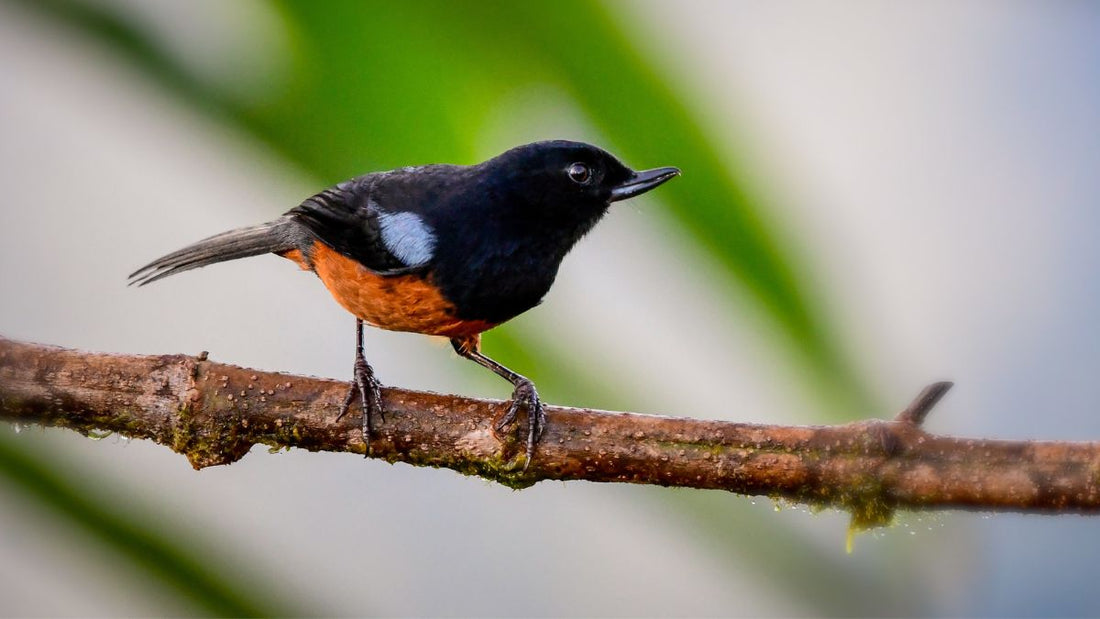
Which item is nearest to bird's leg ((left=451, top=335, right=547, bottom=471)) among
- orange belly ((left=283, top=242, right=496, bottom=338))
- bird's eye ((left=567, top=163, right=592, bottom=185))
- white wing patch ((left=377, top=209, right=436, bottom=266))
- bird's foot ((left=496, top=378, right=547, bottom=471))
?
bird's foot ((left=496, top=378, right=547, bottom=471))

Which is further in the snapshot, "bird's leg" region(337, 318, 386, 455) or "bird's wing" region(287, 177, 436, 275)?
"bird's wing" region(287, 177, 436, 275)

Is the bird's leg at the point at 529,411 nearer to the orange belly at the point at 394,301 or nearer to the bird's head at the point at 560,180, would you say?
the orange belly at the point at 394,301

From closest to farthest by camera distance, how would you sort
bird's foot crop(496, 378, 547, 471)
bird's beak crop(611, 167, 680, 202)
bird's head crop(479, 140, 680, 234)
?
bird's foot crop(496, 378, 547, 471) < bird's beak crop(611, 167, 680, 202) < bird's head crop(479, 140, 680, 234)

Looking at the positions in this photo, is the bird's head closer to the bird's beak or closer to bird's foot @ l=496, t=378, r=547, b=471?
the bird's beak

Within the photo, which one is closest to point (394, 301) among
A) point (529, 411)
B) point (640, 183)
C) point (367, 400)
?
point (367, 400)

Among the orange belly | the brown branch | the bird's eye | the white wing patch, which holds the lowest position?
the brown branch

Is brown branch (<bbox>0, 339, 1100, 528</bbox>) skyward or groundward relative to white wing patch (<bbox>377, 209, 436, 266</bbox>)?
groundward

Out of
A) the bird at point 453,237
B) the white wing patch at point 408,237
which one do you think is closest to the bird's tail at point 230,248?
the bird at point 453,237
